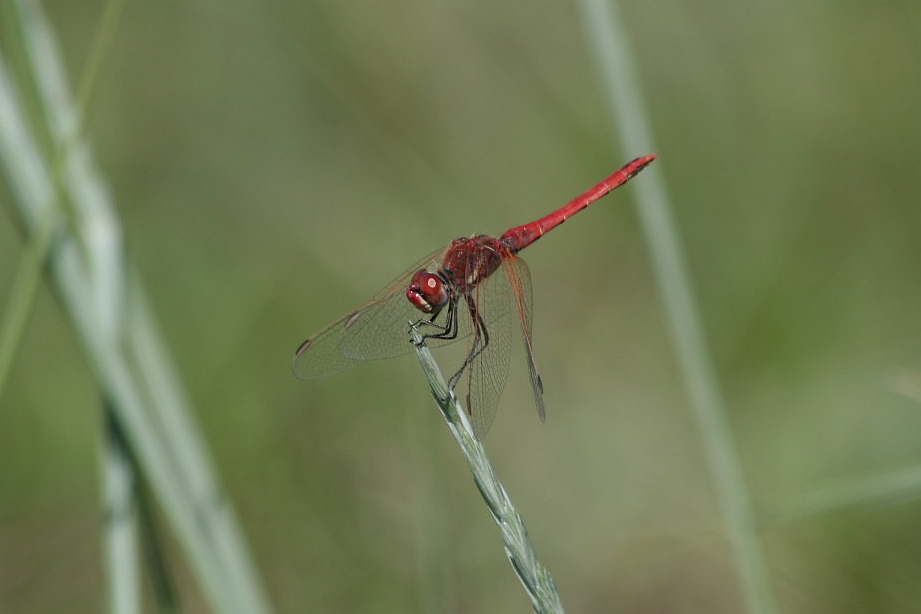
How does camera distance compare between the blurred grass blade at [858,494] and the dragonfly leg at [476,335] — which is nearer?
the blurred grass blade at [858,494]

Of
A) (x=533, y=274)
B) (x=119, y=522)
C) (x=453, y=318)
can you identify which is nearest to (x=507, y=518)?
(x=119, y=522)

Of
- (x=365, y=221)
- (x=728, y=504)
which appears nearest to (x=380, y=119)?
(x=365, y=221)

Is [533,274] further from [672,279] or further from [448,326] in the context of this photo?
[672,279]

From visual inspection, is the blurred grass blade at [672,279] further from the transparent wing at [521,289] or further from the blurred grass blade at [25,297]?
the blurred grass blade at [25,297]

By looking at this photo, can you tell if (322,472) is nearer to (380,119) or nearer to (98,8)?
(380,119)

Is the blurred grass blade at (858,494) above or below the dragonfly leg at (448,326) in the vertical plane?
below

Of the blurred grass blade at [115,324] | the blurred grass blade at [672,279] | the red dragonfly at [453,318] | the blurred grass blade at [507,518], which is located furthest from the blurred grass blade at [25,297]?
the blurred grass blade at [672,279]
